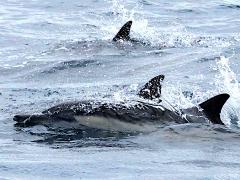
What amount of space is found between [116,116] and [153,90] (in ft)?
2.85

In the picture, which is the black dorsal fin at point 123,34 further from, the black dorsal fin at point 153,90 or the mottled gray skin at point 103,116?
the mottled gray skin at point 103,116

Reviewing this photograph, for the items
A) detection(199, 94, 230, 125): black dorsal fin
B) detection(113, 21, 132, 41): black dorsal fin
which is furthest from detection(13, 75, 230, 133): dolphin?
detection(113, 21, 132, 41): black dorsal fin

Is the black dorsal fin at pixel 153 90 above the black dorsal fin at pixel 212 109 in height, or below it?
above

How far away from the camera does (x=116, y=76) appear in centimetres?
1492

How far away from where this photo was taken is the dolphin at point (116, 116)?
9648 millimetres

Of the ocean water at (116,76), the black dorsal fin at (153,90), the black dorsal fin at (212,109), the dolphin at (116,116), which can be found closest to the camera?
the ocean water at (116,76)

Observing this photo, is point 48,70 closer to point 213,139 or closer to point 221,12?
point 213,139

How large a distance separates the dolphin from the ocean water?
0.20 metres

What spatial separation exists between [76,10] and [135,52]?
987 cm

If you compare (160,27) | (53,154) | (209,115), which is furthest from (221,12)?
(53,154)

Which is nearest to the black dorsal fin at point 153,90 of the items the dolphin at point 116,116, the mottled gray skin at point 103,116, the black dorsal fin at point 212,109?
the dolphin at point 116,116

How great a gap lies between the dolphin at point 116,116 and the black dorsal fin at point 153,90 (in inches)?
7.6

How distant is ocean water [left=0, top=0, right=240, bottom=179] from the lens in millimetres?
7867

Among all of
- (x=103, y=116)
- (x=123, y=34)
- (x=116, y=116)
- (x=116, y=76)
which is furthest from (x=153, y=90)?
(x=123, y=34)
